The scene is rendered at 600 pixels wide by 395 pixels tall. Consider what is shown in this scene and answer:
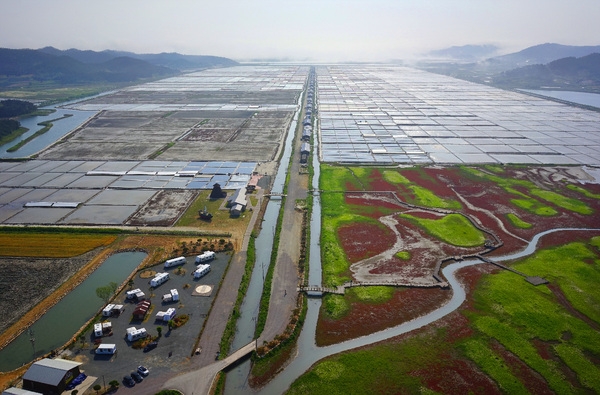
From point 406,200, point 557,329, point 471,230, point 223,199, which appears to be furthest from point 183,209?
point 557,329

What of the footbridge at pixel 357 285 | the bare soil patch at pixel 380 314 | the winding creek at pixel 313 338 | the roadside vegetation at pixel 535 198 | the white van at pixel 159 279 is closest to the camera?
the winding creek at pixel 313 338

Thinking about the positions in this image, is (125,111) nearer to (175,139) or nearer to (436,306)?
(175,139)

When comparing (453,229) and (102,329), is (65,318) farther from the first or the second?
(453,229)

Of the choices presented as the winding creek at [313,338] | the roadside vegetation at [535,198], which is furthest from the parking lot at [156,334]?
the roadside vegetation at [535,198]

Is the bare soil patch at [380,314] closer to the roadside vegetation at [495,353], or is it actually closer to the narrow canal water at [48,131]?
the roadside vegetation at [495,353]

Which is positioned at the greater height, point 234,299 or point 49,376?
point 49,376

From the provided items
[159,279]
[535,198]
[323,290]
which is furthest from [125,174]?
[535,198]

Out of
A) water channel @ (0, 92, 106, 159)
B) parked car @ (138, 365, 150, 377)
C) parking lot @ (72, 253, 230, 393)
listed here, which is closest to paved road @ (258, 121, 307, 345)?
parking lot @ (72, 253, 230, 393)
